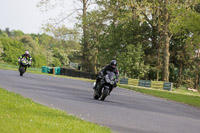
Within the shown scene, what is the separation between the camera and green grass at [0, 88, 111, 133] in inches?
287

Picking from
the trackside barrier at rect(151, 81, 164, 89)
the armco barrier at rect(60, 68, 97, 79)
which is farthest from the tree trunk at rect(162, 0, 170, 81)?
the armco barrier at rect(60, 68, 97, 79)

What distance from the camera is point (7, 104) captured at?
1070 centimetres

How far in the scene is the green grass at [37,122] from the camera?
7.30 metres

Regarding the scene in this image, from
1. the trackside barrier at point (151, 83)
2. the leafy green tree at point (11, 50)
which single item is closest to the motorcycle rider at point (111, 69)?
the trackside barrier at point (151, 83)

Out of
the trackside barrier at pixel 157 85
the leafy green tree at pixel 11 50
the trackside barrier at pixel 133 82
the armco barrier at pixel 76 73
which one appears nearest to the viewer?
the trackside barrier at pixel 157 85

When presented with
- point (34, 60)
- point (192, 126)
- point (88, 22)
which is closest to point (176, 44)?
point (88, 22)

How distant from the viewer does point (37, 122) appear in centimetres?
817

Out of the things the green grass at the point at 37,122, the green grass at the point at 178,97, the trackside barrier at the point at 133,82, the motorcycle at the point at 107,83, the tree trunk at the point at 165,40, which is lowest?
the green grass at the point at 178,97

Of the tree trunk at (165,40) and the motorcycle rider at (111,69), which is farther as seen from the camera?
the tree trunk at (165,40)

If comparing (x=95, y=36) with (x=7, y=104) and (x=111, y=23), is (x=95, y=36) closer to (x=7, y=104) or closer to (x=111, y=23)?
(x=111, y=23)

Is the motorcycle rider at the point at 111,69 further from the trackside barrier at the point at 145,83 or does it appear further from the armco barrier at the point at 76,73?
the armco barrier at the point at 76,73

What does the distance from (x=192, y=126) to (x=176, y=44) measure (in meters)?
39.3

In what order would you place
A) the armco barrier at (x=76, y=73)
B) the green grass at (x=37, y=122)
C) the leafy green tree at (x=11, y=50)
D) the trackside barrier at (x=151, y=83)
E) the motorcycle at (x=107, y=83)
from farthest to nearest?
the leafy green tree at (x=11, y=50) → the armco barrier at (x=76, y=73) → the trackside barrier at (x=151, y=83) → the motorcycle at (x=107, y=83) → the green grass at (x=37, y=122)

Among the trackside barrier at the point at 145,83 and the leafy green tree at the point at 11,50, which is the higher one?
the leafy green tree at the point at 11,50
